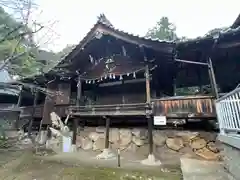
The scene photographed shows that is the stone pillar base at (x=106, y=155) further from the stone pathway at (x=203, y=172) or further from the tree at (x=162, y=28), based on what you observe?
the tree at (x=162, y=28)

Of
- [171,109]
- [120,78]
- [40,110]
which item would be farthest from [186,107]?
[40,110]

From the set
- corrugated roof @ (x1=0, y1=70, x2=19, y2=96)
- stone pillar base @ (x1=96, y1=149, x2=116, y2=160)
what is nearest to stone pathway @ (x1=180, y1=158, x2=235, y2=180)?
stone pillar base @ (x1=96, y1=149, x2=116, y2=160)

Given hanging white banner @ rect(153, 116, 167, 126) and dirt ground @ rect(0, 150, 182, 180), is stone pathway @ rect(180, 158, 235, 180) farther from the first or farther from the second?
hanging white banner @ rect(153, 116, 167, 126)

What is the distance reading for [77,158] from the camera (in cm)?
954

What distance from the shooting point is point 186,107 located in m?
8.32

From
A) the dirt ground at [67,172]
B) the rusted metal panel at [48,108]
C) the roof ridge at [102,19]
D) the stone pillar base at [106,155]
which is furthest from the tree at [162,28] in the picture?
the dirt ground at [67,172]

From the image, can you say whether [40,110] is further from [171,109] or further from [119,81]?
[171,109]

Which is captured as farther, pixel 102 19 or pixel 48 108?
pixel 48 108

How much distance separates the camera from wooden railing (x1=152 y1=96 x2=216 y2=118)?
7.91m

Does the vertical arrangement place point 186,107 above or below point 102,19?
below

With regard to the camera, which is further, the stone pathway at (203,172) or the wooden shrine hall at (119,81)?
the wooden shrine hall at (119,81)

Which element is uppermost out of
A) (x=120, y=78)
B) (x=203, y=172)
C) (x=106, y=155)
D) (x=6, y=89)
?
(x=120, y=78)

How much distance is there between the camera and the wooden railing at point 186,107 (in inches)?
312

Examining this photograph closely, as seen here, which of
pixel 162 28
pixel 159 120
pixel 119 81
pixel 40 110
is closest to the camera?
pixel 159 120
